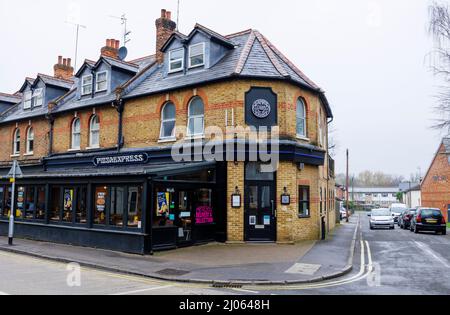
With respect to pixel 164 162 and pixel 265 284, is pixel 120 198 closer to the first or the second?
pixel 164 162

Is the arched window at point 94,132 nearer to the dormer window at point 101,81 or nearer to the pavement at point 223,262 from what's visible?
the dormer window at point 101,81

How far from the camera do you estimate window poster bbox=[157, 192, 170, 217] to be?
14.0 meters

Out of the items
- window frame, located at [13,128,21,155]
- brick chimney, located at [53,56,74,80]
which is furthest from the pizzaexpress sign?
brick chimney, located at [53,56,74,80]

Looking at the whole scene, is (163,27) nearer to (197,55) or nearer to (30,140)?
(197,55)

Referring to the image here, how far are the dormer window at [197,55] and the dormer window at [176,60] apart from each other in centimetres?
50

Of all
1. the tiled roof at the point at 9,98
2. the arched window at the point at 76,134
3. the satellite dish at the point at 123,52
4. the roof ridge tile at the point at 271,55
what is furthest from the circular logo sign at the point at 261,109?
the tiled roof at the point at 9,98

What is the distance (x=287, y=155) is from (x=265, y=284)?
25.0 feet

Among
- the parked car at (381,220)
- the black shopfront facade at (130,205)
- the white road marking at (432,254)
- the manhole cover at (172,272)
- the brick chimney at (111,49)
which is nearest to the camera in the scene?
the manhole cover at (172,272)

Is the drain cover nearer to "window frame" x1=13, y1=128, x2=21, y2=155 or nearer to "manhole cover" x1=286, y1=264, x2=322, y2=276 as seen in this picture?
"manhole cover" x1=286, y1=264, x2=322, y2=276

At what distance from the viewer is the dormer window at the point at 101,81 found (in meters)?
21.6

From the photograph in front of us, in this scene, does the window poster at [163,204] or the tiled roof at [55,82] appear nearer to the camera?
the window poster at [163,204]

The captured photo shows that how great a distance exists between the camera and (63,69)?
30.6 metres

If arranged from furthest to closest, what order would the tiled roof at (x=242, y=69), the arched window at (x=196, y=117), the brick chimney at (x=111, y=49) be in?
1. the brick chimney at (x=111, y=49)
2. the arched window at (x=196, y=117)
3. the tiled roof at (x=242, y=69)

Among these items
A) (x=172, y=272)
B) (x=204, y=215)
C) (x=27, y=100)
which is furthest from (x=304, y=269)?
(x=27, y=100)
